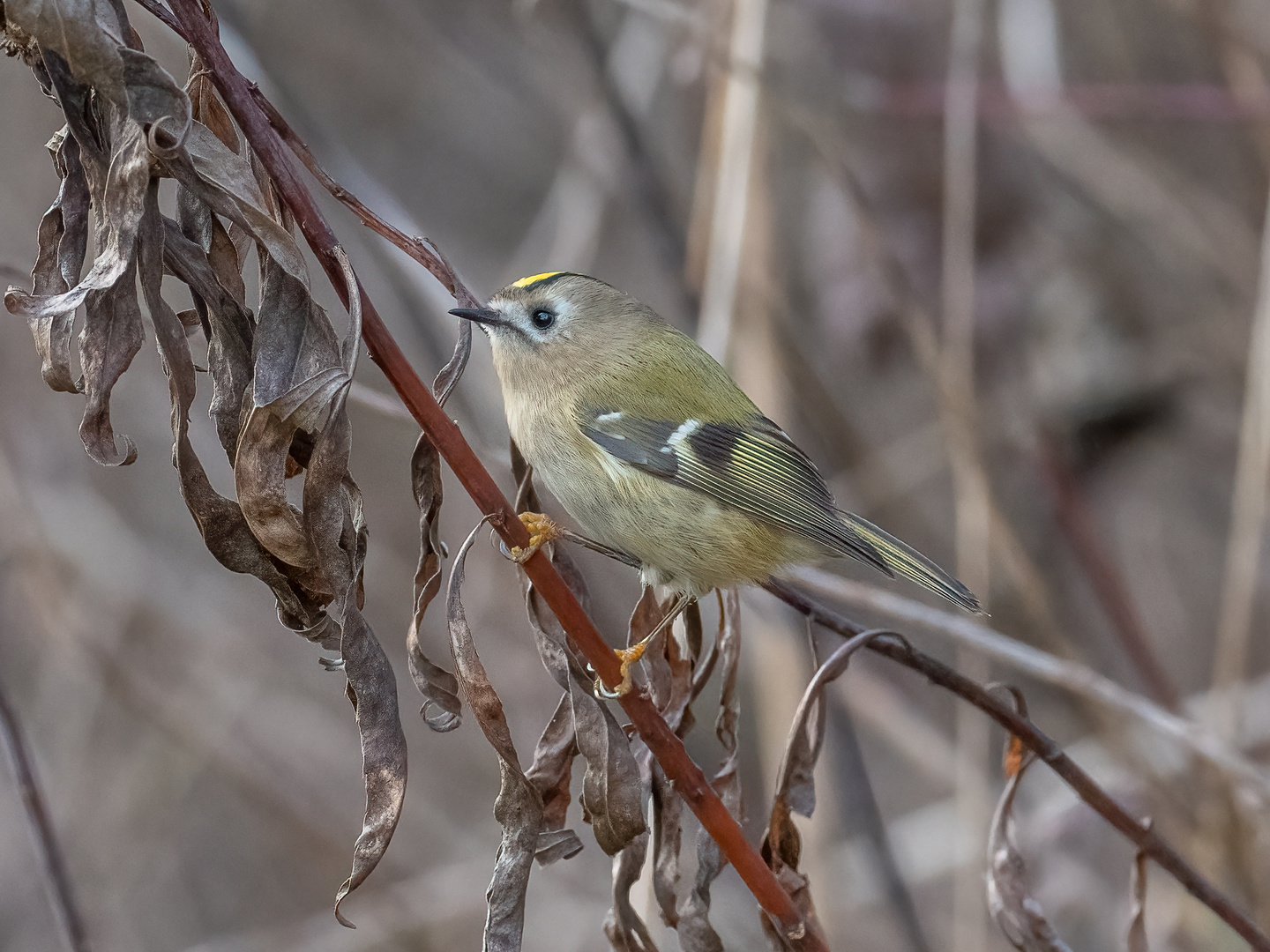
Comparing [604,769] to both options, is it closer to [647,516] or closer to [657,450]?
[647,516]

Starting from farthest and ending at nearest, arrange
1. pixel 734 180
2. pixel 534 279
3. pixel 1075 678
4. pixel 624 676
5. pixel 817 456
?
pixel 817 456, pixel 734 180, pixel 534 279, pixel 1075 678, pixel 624 676

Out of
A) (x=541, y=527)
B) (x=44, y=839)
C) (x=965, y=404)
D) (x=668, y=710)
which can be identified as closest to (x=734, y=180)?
(x=965, y=404)

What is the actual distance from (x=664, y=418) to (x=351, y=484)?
928 mm

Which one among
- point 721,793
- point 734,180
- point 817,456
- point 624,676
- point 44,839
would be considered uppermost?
point 734,180

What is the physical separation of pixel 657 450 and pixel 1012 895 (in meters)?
0.86

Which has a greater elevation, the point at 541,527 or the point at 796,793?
the point at 541,527

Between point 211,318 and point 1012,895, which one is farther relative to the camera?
point 1012,895

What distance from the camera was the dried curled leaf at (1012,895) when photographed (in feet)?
4.43

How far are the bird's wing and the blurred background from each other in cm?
28

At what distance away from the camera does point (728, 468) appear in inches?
76.6

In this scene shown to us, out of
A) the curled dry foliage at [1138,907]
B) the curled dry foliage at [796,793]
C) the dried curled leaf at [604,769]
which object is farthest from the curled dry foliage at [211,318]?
the curled dry foliage at [1138,907]

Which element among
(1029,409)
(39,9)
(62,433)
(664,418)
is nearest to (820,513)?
(664,418)

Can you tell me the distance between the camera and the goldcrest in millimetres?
1799

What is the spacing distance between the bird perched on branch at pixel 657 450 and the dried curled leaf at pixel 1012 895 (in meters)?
0.40
